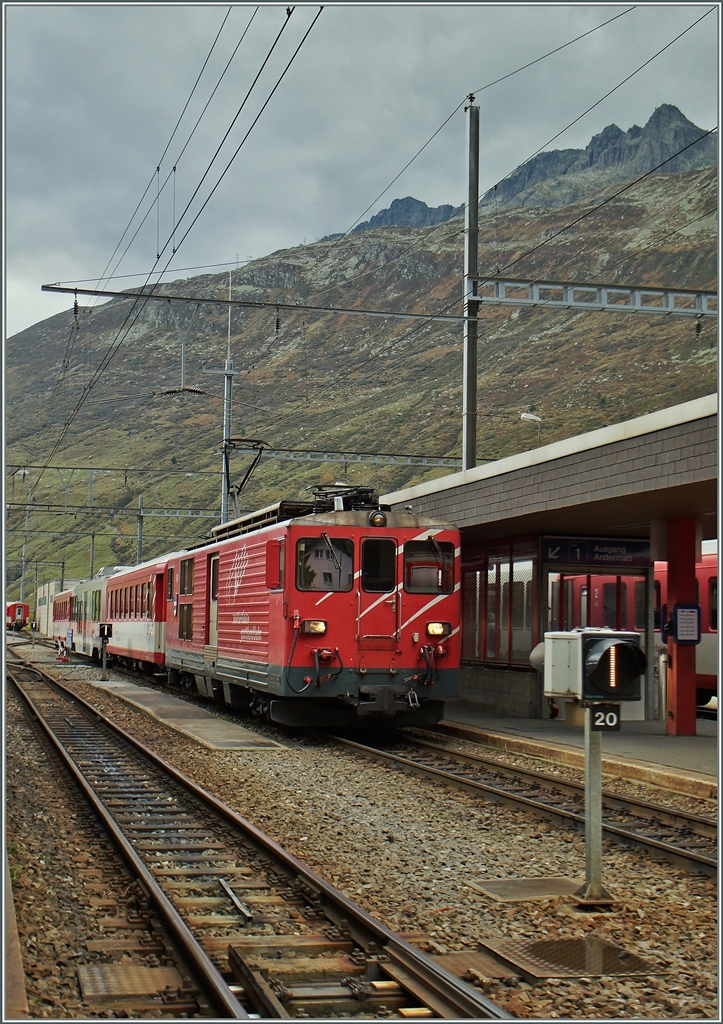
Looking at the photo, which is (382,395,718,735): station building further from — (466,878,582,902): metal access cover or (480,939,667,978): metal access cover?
(480,939,667,978): metal access cover

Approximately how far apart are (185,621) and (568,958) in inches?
685

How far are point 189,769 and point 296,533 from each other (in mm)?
3527

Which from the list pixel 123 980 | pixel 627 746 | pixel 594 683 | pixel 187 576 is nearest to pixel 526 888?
pixel 594 683

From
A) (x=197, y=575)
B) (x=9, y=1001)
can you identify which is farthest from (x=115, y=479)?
(x=9, y=1001)

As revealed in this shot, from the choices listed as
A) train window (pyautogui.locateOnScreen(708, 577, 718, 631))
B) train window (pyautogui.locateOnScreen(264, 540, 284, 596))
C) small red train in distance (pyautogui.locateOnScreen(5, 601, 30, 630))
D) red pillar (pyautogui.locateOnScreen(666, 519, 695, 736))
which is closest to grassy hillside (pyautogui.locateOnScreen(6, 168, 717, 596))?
small red train in distance (pyautogui.locateOnScreen(5, 601, 30, 630))

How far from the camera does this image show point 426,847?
8.86 meters

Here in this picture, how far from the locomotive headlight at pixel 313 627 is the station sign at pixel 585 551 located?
4.46 metres

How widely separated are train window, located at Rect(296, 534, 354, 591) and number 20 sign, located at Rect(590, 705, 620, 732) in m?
8.45

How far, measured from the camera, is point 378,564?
1546cm

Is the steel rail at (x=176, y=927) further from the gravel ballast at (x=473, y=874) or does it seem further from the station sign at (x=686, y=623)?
the station sign at (x=686, y=623)

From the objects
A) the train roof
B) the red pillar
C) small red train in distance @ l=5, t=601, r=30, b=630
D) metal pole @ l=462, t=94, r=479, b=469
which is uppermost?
metal pole @ l=462, t=94, r=479, b=469

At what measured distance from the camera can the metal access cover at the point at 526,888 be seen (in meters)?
7.31

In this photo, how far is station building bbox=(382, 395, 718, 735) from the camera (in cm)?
1253

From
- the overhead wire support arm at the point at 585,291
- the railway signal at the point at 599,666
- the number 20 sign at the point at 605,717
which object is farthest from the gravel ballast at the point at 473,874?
the overhead wire support arm at the point at 585,291
